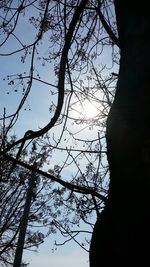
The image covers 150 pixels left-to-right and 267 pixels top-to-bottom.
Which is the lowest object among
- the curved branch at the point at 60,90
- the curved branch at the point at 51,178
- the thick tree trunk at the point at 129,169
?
the thick tree trunk at the point at 129,169

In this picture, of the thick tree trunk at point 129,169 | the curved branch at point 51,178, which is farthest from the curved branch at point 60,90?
the thick tree trunk at point 129,169

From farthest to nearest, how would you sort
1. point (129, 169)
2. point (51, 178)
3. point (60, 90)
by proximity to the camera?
point (60, 90) → point (51, 178) → point (129, 169)

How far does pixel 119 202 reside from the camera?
107 cm

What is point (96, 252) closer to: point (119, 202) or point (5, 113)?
point (119, 202)

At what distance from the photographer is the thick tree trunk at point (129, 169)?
97 cm

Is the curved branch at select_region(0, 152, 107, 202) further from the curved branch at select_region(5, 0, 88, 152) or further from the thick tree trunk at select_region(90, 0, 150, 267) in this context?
the thick tree trunk at select_region(90, 0, 150, 267)

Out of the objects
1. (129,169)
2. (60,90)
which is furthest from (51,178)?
(129,169)

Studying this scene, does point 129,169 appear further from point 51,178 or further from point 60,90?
point 60,90

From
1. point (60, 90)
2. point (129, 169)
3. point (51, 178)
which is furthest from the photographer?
point (60, 90)

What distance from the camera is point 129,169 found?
1074mm

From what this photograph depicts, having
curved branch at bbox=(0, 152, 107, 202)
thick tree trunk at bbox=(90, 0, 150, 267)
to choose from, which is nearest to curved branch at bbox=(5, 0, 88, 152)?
curved branch at bbox=(0, 152, 107, 202)

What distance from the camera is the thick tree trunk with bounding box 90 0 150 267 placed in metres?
0.97

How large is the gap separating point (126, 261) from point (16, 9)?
3162 millimetres

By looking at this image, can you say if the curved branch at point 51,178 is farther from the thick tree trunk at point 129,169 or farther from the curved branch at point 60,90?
the thick tree trunk at point 129,169
